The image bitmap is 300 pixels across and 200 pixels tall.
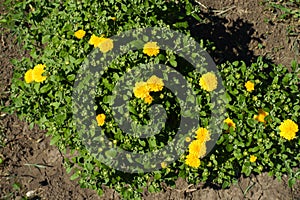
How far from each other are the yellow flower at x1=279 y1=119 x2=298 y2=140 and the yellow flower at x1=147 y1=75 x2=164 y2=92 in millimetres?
991

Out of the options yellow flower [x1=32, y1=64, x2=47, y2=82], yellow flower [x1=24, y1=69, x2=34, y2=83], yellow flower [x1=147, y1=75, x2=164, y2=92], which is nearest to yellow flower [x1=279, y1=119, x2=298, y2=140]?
yellow flower [x1=147, y1=75, x2=164, y2=92]

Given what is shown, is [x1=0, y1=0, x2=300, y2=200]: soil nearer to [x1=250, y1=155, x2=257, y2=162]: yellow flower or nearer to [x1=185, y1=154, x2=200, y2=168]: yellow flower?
[x1=250, y1=155, x2=257, y2=162]: yellow flower

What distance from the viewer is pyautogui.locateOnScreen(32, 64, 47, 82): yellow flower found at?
140 inches

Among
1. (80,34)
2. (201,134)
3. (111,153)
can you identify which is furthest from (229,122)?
(80,34)

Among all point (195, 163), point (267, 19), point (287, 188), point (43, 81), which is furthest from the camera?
point (267, 19)

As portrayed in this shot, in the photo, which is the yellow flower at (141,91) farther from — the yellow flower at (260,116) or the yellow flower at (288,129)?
the yellow flower at (288,129)

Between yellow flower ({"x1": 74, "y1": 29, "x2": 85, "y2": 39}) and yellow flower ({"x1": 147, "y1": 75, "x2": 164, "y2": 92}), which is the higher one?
yellow flower ({"x1": 147, "y1": 75, "x2": 164, "y2": 92})

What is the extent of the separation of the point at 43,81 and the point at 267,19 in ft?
7.56

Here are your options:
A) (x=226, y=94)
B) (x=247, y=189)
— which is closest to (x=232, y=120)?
(x=226, y=94)

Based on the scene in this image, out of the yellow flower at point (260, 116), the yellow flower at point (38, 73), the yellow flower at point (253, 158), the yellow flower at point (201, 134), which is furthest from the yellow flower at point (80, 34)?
the yellow flower at point (253, 158)

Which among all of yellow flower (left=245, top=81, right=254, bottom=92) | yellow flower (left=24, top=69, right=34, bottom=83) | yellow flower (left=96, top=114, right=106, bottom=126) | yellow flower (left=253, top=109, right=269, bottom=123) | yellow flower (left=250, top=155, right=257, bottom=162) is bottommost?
yellow flower (left=24, top=69, right=34, bottom=83)

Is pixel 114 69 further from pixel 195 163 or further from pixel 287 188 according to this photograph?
pixel 287 188

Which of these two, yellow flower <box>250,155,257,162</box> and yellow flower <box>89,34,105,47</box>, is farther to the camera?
yellow flower <box>250,155,257,162</box>

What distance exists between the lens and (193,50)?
3.73 metres
